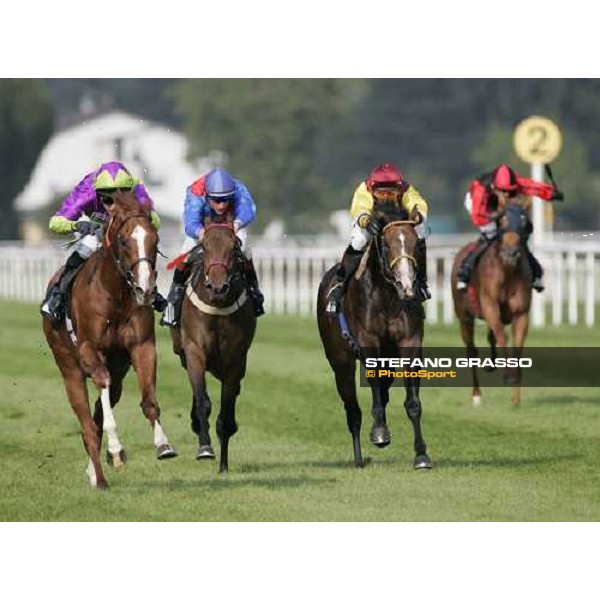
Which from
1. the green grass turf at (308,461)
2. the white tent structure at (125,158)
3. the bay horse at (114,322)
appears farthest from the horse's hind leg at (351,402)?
the white tent structure at (125,158)

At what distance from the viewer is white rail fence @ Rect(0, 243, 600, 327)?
25.8 meters

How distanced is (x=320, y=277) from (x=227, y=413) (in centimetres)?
1899

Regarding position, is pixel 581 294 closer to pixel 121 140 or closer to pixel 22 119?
pixel 22 119

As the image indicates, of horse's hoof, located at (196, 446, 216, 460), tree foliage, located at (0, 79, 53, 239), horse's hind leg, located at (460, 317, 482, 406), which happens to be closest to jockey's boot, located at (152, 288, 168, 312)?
horse's hoof, located at (196, 446, 216, 460)

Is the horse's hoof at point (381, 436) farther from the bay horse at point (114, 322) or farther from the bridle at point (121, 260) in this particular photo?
the bridle at point (121, 260)

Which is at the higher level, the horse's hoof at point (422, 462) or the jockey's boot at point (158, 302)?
the jockey's boot at point (158, 302)

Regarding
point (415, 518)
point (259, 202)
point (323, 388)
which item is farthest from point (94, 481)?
point (259, 202)

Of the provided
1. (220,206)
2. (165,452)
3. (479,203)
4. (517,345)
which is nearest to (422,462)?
(165,452)

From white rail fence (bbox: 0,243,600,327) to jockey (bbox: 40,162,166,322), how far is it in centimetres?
1437

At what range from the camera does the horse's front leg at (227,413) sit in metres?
11.1

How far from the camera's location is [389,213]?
10719 millimetres

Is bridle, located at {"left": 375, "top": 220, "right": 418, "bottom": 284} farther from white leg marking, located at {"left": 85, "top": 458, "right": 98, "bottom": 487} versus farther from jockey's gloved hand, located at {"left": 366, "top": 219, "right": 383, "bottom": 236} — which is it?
white leg marking, located at {"left": 85, "top": 458, "right": 98, "bottom": 487}

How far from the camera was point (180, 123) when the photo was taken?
8662 centimetres

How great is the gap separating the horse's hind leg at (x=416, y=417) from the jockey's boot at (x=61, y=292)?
2.14 m
